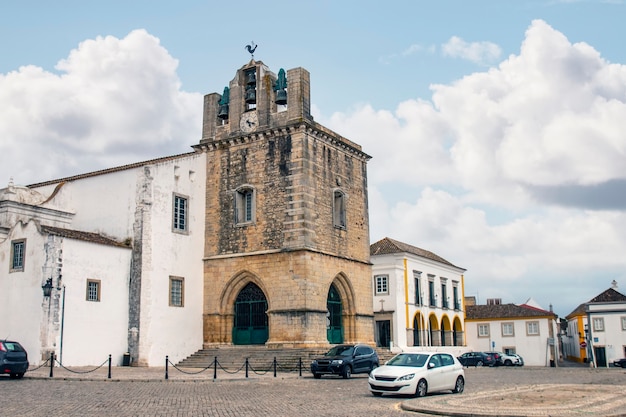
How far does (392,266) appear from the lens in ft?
140

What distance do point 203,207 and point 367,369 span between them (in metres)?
11.6

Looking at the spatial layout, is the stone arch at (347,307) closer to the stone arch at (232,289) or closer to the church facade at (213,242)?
the church facade at (213,242)

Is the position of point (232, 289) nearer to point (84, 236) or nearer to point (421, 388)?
point (84, 236)

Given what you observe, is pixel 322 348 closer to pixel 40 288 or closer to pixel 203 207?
pixel 203 207

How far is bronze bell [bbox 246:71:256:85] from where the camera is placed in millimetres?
33062

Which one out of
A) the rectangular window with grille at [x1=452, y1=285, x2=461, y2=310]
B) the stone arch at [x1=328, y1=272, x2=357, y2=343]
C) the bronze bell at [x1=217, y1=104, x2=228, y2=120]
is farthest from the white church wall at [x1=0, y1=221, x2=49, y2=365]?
the rectangular window with grille at [x1=452, y1=285, x2=461, y2=310]

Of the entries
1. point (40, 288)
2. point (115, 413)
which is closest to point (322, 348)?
point (40, 288)

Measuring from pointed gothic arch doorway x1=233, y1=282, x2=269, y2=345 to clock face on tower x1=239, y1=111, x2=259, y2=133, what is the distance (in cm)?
718

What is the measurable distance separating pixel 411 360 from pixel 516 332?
40.0m

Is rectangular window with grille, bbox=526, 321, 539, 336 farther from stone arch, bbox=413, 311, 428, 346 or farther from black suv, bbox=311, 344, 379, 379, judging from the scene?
black suv, bbox=311, 344, 379, 379

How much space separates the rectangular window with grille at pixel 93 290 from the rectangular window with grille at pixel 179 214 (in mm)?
4333

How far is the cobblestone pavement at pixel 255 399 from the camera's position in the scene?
13234 mm

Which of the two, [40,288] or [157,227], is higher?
[157,227]

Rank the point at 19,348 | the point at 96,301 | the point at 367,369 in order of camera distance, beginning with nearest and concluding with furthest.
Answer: the point at 19,348, the point at 367,369, the point at 96,301
